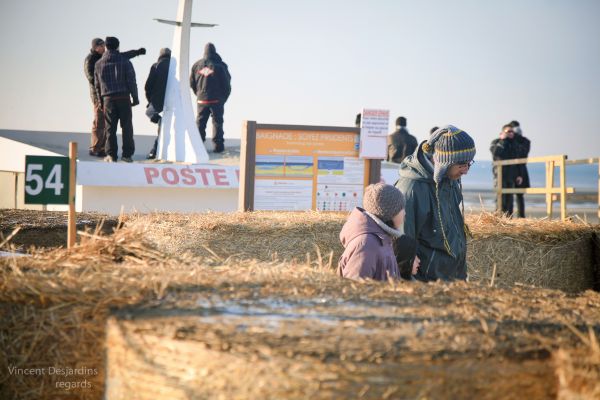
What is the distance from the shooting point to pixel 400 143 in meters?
16.8

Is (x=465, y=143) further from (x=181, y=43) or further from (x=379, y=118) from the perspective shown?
(x=181, y=43)

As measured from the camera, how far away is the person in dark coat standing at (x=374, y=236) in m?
4.78

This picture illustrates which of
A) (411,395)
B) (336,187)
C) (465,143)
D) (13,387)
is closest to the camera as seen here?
(411,395)

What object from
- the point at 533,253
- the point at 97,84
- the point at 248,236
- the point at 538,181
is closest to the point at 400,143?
the point at 97,84

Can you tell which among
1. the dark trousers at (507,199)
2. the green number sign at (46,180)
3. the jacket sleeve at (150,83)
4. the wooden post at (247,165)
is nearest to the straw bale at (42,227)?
the wooden post at (247,165)

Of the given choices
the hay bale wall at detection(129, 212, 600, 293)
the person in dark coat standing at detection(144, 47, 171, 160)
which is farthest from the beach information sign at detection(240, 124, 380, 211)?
the person in dark coat standing at detection(144, 47, 171, 160)

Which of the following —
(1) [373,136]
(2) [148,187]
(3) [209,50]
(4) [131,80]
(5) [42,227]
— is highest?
(3) [209,50]

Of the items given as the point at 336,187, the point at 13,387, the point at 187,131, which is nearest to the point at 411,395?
the point at 13,387

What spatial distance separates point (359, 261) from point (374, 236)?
0.23 m

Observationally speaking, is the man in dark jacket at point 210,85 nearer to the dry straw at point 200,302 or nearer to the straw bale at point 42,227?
the straw bale at point 42,227

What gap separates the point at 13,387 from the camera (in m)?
3.37

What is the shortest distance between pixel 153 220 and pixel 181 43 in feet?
29.9

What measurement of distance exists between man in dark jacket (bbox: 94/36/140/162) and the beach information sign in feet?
17.5

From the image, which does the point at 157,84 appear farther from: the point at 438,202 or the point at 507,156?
the point at 438,202
